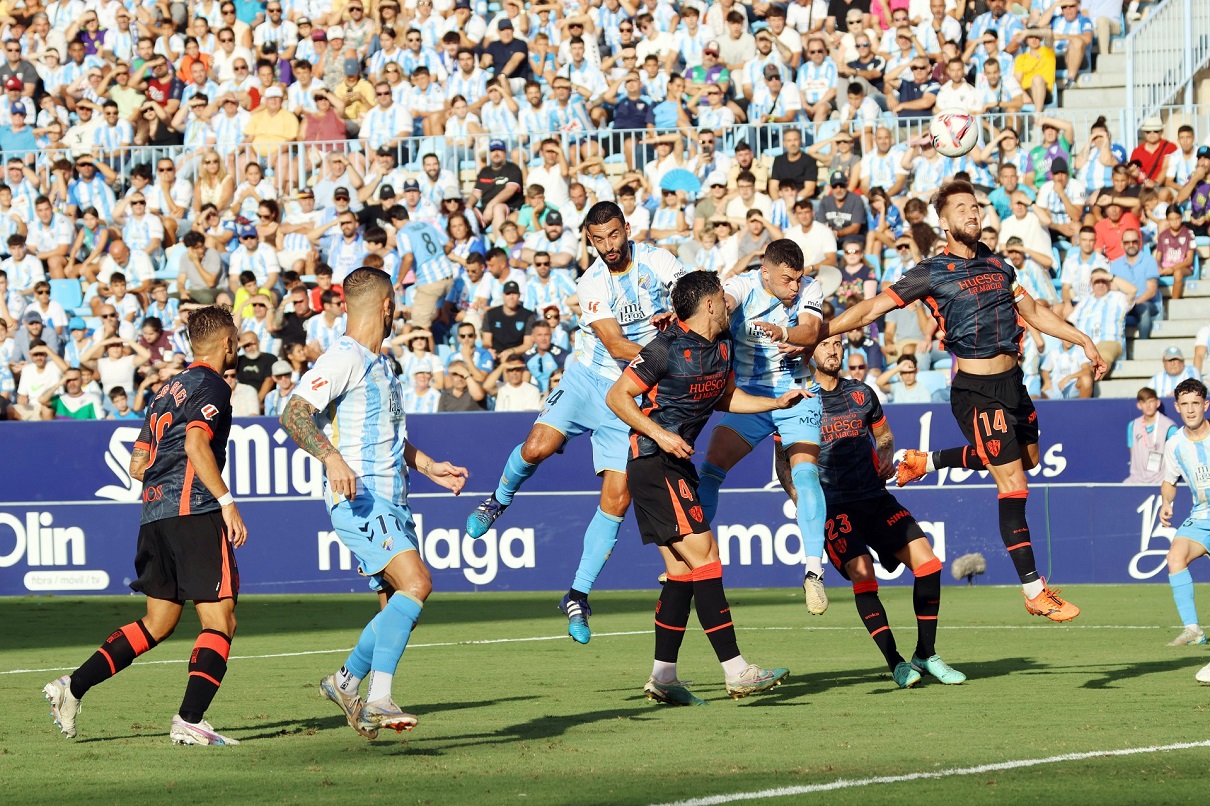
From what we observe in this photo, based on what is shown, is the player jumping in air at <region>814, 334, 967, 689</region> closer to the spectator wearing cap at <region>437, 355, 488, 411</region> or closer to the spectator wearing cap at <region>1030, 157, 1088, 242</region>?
the spectator wearing cap at <region>437, 355, 488, 411</region>

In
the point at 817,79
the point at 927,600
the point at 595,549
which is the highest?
the point at 817,79

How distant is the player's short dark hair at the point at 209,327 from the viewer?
844cm

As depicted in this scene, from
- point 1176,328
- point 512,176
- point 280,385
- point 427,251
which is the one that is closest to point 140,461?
point 280,385

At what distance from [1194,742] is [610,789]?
110 inches

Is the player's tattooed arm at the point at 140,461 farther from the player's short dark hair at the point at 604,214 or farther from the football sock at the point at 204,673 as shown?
the player's short dark hair at the point at 604,214

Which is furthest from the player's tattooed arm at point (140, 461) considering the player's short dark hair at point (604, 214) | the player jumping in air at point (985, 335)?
the player jumping in air at point (985, 335)

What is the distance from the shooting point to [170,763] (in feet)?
25.4

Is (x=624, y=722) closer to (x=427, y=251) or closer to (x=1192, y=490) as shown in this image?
(x=1192, y=490)

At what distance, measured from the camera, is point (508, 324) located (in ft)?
71.3

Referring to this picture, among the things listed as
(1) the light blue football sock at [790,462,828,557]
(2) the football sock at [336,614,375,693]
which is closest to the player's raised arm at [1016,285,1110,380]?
(1) the light blue football sock at [790,462,828,557]

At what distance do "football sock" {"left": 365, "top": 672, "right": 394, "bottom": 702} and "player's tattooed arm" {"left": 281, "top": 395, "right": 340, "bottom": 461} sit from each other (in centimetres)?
105

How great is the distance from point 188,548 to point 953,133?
6.15 m

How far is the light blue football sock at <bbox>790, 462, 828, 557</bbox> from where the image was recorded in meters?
10.4

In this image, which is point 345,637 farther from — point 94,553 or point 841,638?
point 94,553
